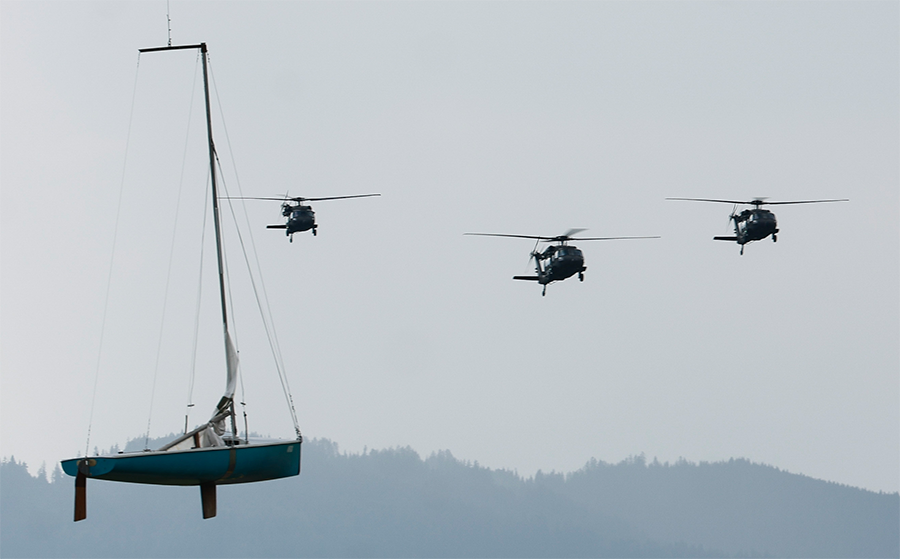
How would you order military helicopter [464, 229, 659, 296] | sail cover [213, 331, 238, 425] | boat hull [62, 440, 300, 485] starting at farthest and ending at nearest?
military helicopter [464, 229, 659, 296]
sail cover [213, 331, 238, 425]
boat hull [62, 440, 300, 485]

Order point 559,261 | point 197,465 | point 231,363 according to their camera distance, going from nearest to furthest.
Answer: point 197,465
point 231,363
point 559,261

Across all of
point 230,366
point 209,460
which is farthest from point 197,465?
point 230,366

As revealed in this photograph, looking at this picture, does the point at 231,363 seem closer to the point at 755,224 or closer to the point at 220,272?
the point at 220,272

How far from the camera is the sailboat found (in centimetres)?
3600

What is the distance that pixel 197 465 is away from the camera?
1527 inches

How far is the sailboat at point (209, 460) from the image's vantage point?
36000mm

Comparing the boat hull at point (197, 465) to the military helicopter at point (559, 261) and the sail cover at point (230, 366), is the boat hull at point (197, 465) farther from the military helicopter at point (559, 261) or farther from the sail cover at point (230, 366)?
the military helicopter at point (559, 261)

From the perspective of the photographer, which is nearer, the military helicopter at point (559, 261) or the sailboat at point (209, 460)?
the sailboat at point (209, 460)

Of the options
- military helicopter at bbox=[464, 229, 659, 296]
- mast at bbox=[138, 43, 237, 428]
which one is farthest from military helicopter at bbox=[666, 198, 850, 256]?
mast at bbox=[138, 43, 237, 428]

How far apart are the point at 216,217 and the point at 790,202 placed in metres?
53.4

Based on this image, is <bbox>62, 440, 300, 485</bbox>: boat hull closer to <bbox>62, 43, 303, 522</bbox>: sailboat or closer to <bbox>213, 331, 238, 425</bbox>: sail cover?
<bbox>62, 43, 303, 522</bbox>: sailboat

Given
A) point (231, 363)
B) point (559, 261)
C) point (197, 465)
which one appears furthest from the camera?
point (559, 261)

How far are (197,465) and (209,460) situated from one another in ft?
1.57

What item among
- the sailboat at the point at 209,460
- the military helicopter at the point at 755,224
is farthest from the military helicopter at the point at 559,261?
the sailboat at the point at 209,460
